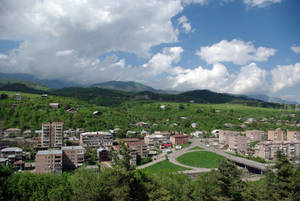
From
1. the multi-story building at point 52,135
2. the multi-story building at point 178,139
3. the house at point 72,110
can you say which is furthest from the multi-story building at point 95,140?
the house at point 72,110

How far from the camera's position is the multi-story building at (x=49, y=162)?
32875mm

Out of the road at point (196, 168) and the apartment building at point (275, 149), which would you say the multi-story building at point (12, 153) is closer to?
the road at point (196, 168)

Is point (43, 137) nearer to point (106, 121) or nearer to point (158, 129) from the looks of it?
point (106, 121)

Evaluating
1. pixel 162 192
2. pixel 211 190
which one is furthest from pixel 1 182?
pixel 211 190

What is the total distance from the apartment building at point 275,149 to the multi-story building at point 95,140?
1236 inches

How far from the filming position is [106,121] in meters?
60.8

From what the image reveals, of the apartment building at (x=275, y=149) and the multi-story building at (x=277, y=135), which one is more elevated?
the multi-story building at (x=277, y=135)

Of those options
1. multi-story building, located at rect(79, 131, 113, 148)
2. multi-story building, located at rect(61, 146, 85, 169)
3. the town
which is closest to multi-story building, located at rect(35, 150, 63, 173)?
the town

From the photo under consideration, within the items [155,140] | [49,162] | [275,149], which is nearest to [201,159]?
[155,140]

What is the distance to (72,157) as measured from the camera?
1460 inches

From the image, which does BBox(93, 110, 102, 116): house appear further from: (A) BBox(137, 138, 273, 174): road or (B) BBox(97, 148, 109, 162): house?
(A) BBox(137, 138, 273, 174): road

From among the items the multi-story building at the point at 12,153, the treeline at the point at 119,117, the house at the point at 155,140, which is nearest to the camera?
the multi-story building at the point at 12,153

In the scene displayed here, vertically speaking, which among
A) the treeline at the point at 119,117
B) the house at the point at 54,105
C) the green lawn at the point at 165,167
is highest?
the house at the point at 54,105

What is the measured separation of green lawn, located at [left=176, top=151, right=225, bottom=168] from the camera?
4205cm
